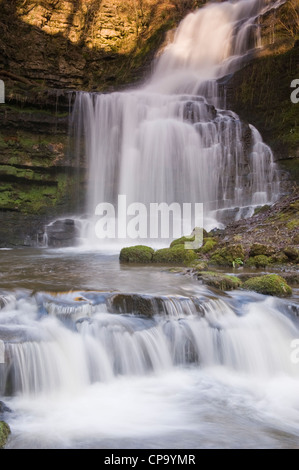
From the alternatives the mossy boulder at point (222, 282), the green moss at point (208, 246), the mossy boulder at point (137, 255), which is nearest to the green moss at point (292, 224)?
the green moss at point (208, 246)

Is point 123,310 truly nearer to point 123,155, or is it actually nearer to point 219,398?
point 219,398

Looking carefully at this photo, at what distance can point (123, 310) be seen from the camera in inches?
215

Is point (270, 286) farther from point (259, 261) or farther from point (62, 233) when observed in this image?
point (62, 233)

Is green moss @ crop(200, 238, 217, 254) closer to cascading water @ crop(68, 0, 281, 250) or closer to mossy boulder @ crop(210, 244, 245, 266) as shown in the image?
mossy boulder @ crop(210, 244, 245, 266)

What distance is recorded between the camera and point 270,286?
6.48m

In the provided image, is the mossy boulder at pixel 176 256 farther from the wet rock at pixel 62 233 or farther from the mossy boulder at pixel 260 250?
the wet rock at pixel 62 233

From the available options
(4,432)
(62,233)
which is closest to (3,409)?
(4,432)

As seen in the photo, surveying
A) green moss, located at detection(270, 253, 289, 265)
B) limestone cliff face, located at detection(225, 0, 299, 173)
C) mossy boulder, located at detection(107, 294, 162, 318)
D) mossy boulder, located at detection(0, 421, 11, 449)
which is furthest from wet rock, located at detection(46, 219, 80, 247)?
mossy boulder, located at detection(0, 421, 11, 449)

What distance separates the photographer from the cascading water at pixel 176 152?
54.6 ft

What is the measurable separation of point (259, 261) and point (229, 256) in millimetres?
747

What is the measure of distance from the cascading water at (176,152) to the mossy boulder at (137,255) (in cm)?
571
